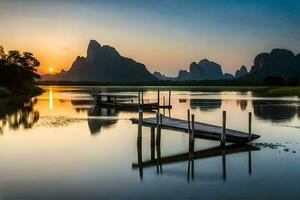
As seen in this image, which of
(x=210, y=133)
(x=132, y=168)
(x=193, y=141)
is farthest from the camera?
(x=210, y=133)

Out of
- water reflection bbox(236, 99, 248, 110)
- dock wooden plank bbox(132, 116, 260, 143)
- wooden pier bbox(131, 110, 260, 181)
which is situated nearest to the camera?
wooden pier bbox(131, 110, 260, 181)

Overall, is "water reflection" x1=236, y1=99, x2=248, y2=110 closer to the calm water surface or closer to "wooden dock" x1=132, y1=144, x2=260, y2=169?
Result: the calm water surface

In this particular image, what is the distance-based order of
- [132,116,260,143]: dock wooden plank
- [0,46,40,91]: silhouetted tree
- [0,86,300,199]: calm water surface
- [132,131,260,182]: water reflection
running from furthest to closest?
[0,46,40,91]: silhouetted tree → [132,116,260,143]: dock wooden plank → [132,131,260,182]: water reflection → [0,86,300,199]: calm water surface

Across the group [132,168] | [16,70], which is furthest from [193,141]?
[16,70]

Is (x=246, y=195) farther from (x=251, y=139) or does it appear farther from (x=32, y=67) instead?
(x=32, y=67)

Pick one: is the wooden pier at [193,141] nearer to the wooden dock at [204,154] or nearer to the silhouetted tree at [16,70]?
the wooden dock at [204,154]

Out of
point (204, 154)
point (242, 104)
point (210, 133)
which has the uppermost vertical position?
point (210, 133)

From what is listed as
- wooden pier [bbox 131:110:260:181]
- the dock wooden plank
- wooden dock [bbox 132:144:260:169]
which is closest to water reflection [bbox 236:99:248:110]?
the dock wooden plank

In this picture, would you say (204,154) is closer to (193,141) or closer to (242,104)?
(193,141)

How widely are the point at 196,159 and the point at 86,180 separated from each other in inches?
309

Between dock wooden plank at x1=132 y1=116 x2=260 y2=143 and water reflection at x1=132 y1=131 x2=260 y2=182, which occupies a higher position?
dock wooden plank at x1=132 y1=116 x2=260 y2=143

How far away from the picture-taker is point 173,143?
31.8 m

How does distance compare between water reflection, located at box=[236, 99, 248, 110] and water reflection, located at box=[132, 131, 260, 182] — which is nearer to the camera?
water reflection, located at box=[132, 131, 260, 182]

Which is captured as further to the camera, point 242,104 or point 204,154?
point 242,104
